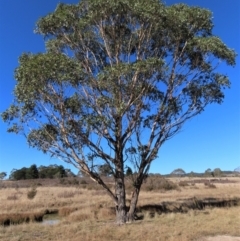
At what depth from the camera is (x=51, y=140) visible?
747 inches

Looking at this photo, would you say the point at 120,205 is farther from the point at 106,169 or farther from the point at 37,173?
the point at 37,173

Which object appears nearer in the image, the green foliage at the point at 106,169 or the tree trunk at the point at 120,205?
the tree trunk at the point at 120,205

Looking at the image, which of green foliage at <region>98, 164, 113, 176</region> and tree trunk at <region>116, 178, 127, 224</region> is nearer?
tree trunk at <region>116, 178, 127, 224</region>

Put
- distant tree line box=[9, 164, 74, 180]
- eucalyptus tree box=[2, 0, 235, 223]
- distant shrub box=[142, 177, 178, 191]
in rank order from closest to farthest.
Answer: eucalyptus tree box=[2, 0, 235, 223] → distant shrub box=[142, 177, 178, 191] → distant tree line box=[9, 164, 74, 180]

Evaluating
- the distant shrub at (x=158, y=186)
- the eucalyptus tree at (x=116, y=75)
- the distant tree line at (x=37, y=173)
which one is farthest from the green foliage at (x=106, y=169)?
the distant tree line at (x=37, y=173)

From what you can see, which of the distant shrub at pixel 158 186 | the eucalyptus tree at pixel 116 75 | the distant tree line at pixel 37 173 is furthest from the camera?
the distant tree line at pixel 37 173

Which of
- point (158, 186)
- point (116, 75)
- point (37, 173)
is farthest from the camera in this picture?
point (37, 173)

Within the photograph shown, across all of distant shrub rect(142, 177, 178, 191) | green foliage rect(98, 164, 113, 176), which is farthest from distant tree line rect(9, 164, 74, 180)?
green foliage rect(98, 164, 113, 176)

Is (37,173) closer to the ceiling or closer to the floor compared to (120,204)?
Result: closer to the ceiling

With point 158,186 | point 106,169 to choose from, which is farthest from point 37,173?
point 106,169

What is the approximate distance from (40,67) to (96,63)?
4.51 metres

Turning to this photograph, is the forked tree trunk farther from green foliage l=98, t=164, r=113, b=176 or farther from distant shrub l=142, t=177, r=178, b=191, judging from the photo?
distant shrub l=142, t=177, r=178, b=191

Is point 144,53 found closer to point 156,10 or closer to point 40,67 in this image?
point 156,10

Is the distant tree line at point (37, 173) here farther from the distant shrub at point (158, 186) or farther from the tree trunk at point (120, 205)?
the tree trunk at point (120, 205)
